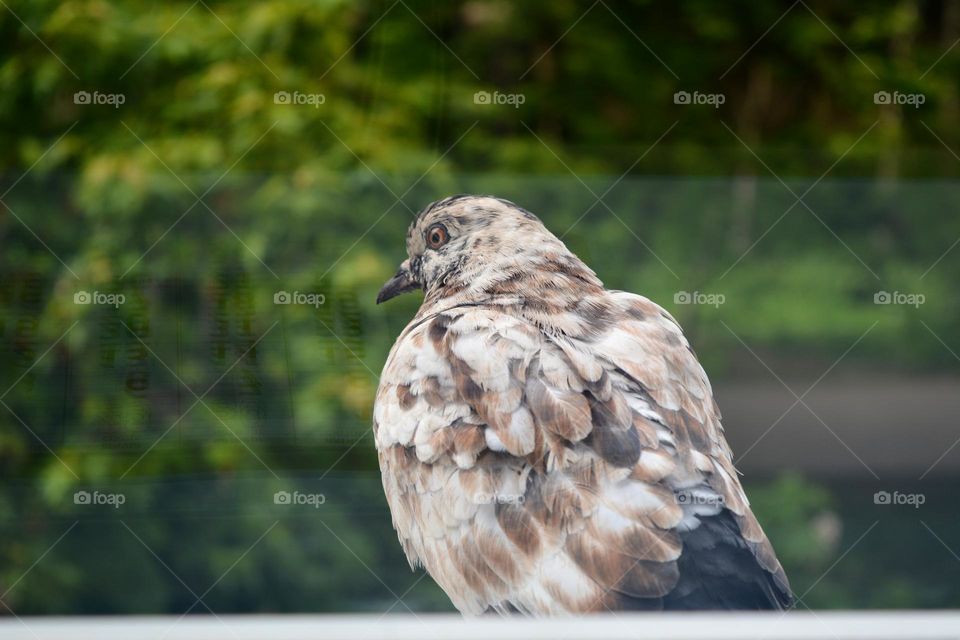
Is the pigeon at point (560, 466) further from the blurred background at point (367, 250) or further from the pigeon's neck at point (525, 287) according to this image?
the blurred background at point (367, 250)

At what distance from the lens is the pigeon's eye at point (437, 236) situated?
1536 millimetres

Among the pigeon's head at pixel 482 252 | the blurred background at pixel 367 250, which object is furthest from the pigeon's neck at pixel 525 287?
the blurred background at pixel 367 250

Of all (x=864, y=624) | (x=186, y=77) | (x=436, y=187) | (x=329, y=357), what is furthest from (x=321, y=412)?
(x=864, y=624)

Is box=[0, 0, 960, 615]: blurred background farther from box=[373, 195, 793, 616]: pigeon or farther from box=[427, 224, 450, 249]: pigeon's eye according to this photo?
box=[373, 195, 793, 616]: pigeon

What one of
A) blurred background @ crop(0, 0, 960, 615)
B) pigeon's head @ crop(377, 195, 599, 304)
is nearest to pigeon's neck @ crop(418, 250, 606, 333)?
pigeon's head @ crop(377, 195, 599, 304)

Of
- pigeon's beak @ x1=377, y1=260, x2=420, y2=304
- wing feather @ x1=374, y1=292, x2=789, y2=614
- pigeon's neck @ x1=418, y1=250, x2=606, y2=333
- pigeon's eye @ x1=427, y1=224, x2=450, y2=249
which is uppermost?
pigeon's eye @ x1=427, y1=224, x2=450, y2=249

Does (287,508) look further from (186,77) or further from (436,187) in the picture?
(186,77)

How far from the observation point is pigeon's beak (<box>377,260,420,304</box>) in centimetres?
159

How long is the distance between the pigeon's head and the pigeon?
3 centimetres

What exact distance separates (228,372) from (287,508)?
1.05 ft

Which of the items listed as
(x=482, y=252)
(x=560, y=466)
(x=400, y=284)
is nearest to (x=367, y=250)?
(x=400, y=284)

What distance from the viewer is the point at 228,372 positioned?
203 cm

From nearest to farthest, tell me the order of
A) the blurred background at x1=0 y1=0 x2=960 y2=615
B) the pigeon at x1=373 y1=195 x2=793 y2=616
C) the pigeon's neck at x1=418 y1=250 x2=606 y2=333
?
the pigeon at x1=373 y1=195 x2=793 y2=616 < the pigeon's neck at x1=418 y1=250 x2=606 y2=333 < the blurred background at x1=0 y1=0 x2=960 y2=615

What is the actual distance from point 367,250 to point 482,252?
1.92 feet
